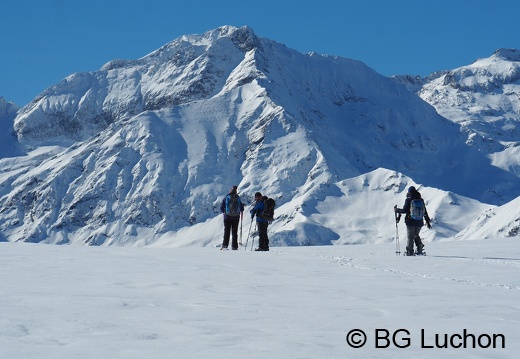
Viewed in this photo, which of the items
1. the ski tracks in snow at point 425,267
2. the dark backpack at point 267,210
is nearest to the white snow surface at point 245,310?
the ski tracks in snow at point 425,267

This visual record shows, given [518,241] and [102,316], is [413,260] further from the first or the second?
[102,316]

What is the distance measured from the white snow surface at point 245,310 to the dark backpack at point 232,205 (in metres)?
9.57

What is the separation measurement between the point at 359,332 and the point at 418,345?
0.71 metres

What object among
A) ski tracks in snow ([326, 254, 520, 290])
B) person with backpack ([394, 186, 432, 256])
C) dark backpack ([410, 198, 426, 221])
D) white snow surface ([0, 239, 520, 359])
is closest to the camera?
white snow surface ([0, 239, 520, 359])

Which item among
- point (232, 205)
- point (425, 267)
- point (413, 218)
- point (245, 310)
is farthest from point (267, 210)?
point (245, 310)

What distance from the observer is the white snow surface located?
7.84m

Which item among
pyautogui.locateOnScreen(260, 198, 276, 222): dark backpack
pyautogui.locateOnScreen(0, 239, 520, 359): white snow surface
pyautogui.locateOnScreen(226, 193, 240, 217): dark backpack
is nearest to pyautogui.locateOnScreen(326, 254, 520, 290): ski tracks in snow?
pyautogui.locateOnScreen(0, 239, 520, 359): white snow surface

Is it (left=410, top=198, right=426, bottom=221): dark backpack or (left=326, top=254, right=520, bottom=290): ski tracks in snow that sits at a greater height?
(left=410, top=198, right=426, bottom=221): dark backpack

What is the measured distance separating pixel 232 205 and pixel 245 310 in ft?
52.7

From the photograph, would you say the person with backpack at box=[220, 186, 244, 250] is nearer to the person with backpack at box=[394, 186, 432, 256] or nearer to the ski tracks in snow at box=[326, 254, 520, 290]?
the person with backpack at box=[394, 186, 432, 256]

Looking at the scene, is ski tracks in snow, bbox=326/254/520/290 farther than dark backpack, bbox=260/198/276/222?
No

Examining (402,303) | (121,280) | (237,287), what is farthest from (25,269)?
(402,303)

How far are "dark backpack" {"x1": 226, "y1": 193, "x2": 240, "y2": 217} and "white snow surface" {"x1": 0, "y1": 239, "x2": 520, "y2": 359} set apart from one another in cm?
957

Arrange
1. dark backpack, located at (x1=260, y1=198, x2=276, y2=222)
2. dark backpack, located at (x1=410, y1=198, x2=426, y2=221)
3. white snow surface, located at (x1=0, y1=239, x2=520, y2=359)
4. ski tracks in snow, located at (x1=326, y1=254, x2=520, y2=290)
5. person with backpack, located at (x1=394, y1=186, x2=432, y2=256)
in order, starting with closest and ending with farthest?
white snow surface, located at (x1=0, y1=239, x2=520, y2=359) < ski tracks in snow, located at (x1=326, y1=254, x2=520, y2=290) < person with backpack, located at (x1=394, y1=186, x2=432, y2=256) < dark backpack, located at (x1=410, y1=198, x2=426, y2=221) < dark backpack, located at (x1=260, y1=198, x2=276, y2=222)
